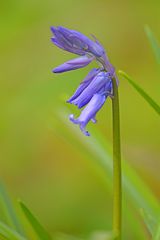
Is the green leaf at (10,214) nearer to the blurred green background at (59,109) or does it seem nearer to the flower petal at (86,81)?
the flower petal at (86,81)

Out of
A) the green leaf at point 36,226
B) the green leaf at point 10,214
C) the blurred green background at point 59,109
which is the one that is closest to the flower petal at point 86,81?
the green leaf at point 36,226

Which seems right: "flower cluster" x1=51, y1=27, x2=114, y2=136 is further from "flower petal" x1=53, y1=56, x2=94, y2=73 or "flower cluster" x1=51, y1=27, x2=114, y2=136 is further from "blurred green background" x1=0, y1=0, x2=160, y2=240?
"blurred green background" x1=0, y1=0, x2=160, y2=240

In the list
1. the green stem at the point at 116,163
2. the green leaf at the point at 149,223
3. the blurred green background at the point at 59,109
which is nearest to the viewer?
the green stem at the point at 116,163

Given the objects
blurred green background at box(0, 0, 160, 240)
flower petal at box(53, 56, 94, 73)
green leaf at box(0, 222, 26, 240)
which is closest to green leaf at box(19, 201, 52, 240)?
green leaf at box(0, 222, 26, 240)

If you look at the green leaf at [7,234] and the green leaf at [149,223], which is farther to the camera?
the green leaf at [149,223]

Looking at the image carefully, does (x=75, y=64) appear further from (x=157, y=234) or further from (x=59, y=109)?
(x=59, y=109)

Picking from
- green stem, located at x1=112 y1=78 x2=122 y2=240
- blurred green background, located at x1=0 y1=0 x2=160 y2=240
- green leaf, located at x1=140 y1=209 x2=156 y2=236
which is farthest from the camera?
blurred green background, located at x1=0 y1=0 x2=160 y2=240

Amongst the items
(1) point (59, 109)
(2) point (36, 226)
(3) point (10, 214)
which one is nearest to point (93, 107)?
(2) point (36, 226)

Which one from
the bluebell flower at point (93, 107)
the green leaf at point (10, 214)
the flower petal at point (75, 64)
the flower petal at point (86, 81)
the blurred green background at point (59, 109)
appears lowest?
the blurred green background at point (59, 109)
